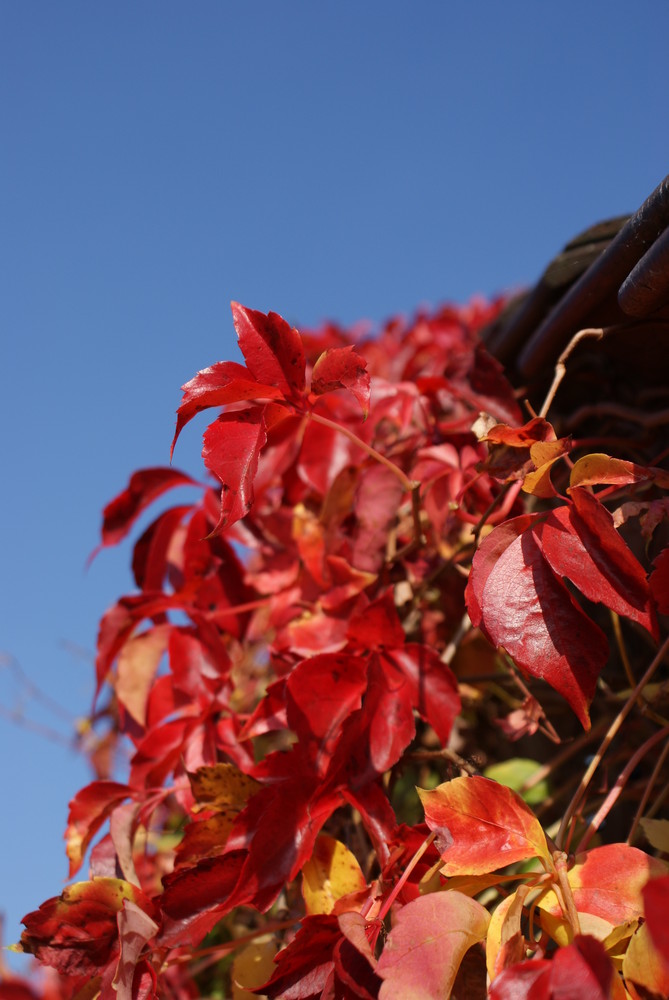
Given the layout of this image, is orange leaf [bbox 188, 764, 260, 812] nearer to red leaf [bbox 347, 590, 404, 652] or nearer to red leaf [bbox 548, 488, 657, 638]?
red leaf [bbox 347, 590, 404, 652]

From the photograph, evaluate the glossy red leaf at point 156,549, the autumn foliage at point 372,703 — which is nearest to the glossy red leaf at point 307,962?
the autumn foliage at point 372,703

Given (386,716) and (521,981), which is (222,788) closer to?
(386,716)

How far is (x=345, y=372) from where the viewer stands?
25.4 inches

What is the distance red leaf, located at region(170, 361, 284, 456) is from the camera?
0.63 metres

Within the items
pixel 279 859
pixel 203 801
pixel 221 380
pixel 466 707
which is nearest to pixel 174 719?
pixel 203 801

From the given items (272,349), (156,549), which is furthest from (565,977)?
(156,549)

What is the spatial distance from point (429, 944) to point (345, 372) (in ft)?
1.30

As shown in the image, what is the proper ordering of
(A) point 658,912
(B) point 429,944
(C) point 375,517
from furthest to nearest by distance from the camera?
(C) point 375,517 < (B) point 429,944 < (A) point 658,912

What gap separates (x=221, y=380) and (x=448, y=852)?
375 millimetres

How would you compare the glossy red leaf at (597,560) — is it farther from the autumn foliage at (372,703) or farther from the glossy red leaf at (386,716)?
the glossy red leaf at (386,716)

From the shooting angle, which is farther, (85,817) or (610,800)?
(85,817)

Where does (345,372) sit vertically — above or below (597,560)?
above

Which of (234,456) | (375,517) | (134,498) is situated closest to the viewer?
(234,456)

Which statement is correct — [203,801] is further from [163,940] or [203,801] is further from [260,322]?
[260,322]
